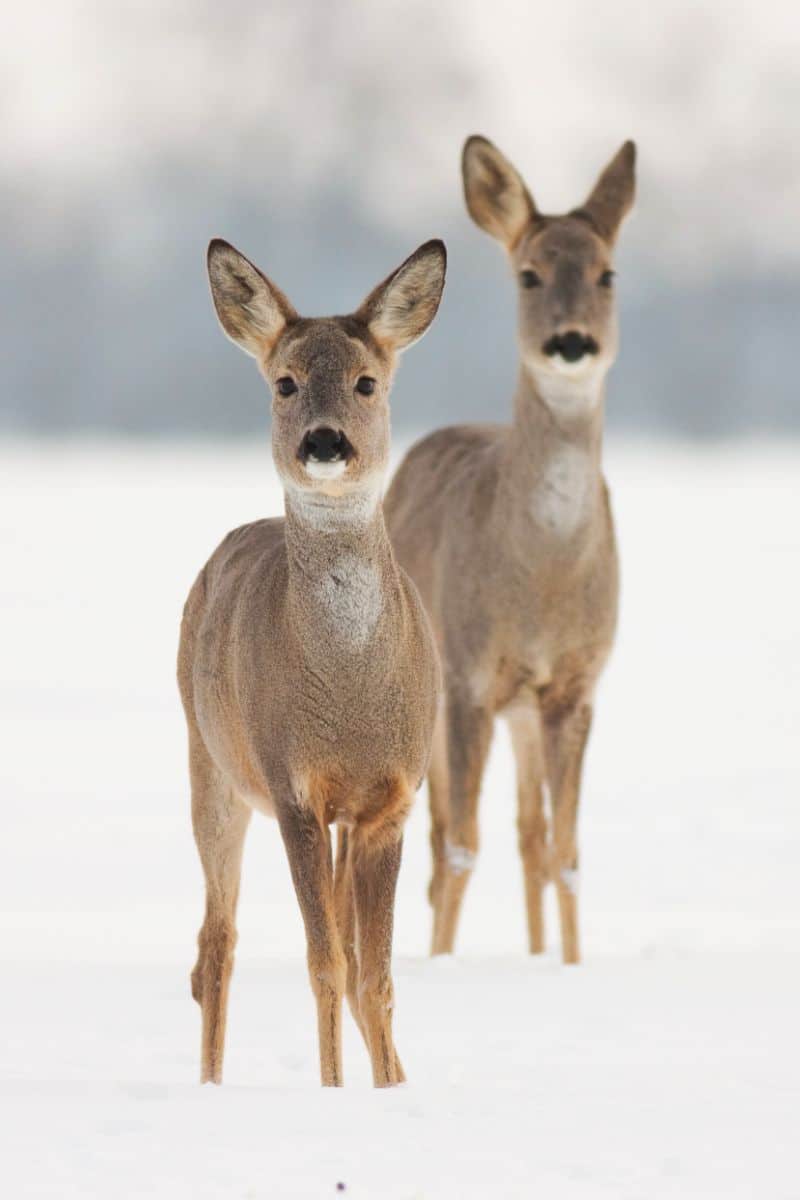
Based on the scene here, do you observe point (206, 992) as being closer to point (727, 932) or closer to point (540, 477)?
point (540, 477)

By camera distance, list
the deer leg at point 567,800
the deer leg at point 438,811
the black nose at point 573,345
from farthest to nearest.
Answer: the deer leg at point 438,811 < the deer leg at point 567,800 < the black nose at point 573,345

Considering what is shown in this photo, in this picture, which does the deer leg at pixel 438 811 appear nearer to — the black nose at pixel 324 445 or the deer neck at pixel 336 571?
the deer neck at pixel 336 571

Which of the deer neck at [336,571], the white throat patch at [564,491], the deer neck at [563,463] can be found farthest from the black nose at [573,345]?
the deer neck at [336,571]

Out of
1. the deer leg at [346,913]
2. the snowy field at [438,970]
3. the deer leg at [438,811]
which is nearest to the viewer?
the snowy field at [438,970]

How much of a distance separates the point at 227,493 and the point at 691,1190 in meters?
33.5

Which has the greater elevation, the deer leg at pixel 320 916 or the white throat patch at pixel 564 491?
the white throat patch at pixel 564 491

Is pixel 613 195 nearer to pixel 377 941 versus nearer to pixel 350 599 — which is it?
pixel 350 599

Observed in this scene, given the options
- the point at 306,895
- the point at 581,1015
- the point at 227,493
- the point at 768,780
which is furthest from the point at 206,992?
the point at 227,493

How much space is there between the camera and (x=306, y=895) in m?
6.75

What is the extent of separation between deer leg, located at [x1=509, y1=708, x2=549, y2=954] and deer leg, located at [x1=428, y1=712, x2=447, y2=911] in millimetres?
359

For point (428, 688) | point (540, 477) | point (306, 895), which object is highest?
point (540, 477)

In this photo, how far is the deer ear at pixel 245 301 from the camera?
7.14m

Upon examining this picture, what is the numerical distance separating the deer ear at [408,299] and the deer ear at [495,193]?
3.77 m

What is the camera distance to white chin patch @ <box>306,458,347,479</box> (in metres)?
6.59
